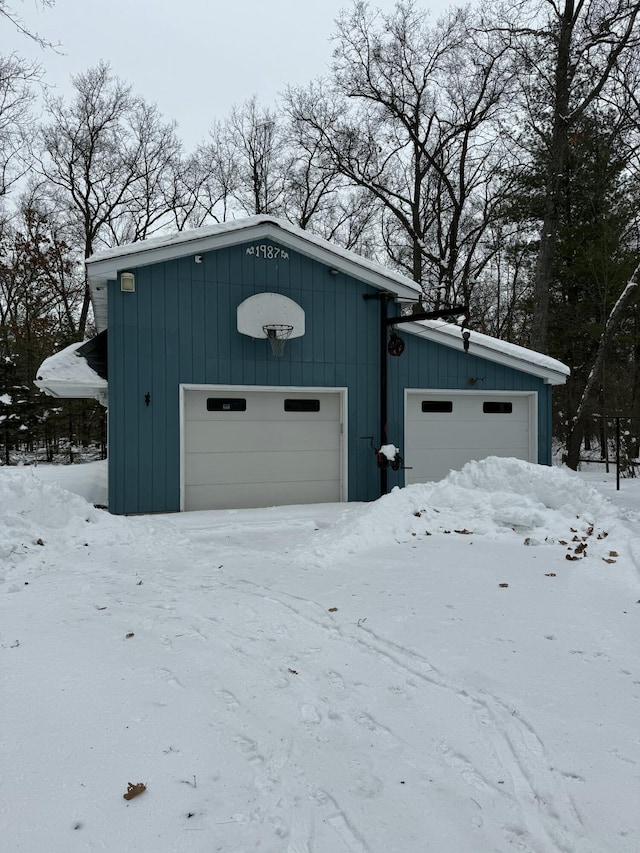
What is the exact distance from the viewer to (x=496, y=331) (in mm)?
23547

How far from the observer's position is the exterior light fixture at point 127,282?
8.09 metres

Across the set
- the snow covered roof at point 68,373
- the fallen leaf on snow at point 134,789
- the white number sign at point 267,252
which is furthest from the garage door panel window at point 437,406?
the fallen leaf on snow at point 134,789

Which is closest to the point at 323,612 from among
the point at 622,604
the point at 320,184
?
the point at 622,604

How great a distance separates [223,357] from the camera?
870cm

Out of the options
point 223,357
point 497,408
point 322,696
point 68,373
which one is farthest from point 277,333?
point 322,696

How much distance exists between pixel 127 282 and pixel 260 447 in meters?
3.16

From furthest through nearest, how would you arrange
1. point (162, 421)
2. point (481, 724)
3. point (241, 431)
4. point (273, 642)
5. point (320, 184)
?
point (320, 184)
point (241, 431)
point (162, 421)
point (273, 642)
point (481, 724)

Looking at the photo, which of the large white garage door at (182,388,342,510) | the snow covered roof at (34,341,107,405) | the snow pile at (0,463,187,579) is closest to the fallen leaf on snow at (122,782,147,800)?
the snow pile at (0,463,187,579)

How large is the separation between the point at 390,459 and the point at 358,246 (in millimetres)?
16192

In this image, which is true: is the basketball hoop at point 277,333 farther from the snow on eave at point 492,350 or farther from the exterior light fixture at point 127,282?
the snow on eave at point 492,350

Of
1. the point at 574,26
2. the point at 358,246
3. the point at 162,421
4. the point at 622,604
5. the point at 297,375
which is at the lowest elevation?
the point at 622,604

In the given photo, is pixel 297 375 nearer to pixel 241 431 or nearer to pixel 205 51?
pixel 241 431

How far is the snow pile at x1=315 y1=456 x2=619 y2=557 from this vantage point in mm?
6254

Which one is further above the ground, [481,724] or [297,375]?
[297,375]
